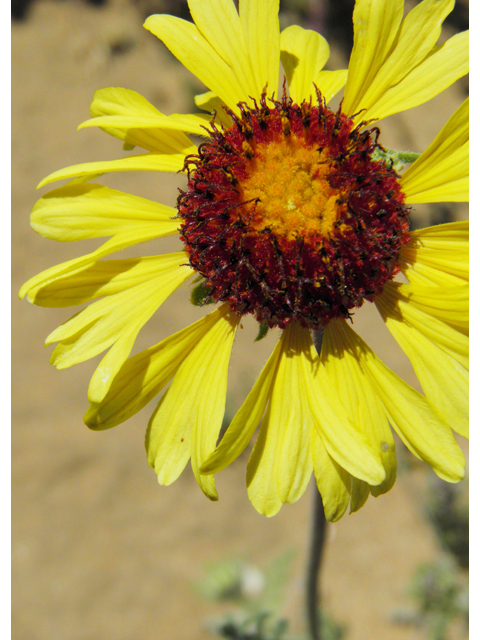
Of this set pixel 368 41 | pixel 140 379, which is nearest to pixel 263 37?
pixel 368 41

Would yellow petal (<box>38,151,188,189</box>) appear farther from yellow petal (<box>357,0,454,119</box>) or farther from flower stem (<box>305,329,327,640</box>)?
flower stem (<box>305,329,327,640</box>)

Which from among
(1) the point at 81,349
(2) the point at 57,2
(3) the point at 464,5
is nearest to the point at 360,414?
(1) the point at 81,349

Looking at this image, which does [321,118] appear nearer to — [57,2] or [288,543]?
[288,543]

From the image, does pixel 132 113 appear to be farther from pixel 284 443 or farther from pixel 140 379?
pixel 284 443

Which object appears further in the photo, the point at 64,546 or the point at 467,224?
the point at 64,546

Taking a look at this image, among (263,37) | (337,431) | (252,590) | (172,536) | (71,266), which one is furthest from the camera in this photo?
(172,536)

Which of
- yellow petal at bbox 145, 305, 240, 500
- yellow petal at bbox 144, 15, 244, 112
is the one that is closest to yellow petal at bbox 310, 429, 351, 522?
yellow petal at bbox 145, 305, 240, 500

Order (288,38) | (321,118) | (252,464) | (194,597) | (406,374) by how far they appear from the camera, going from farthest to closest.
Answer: (406,374)
(194,597)
(288,38)
(321,118)
(252,464)
